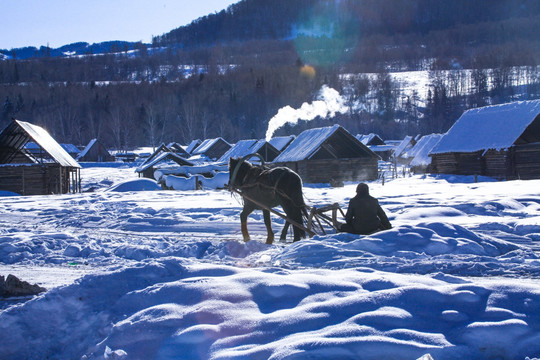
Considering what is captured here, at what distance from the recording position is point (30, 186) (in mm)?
31969

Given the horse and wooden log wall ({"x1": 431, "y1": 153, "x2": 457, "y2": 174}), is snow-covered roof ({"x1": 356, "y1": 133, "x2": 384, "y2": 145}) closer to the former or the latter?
wooden log wall ({"x1": 431, "y1": 153, "x2": 457, "y2": 174})

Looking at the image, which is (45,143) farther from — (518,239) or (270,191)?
(518,239)

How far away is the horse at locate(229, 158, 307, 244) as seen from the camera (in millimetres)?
9703

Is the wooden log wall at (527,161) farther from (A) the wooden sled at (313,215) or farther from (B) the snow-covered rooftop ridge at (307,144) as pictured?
(A) the wooden sled at (313,215)

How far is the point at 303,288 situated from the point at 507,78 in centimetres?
14651

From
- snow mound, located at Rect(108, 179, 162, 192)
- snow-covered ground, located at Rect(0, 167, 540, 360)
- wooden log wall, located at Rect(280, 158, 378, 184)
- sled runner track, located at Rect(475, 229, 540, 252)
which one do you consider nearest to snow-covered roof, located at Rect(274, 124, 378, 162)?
wooden log wall, located at Rect(280, 158, 378, 184)

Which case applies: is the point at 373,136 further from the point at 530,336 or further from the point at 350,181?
the point at 530,336

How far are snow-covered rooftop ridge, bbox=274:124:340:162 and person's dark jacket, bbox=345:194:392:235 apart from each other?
26627 millimetres

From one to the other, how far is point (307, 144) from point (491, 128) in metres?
13.0

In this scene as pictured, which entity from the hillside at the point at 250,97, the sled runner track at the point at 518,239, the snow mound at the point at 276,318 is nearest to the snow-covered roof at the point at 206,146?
the hillside at the point at 250,97

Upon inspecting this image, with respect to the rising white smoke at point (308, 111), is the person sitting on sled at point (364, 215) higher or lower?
lower

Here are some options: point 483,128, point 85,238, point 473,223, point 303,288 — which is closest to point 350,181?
point 483,128

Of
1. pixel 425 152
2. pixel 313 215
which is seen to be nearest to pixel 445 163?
pixel 425 152

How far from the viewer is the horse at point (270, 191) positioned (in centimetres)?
970
